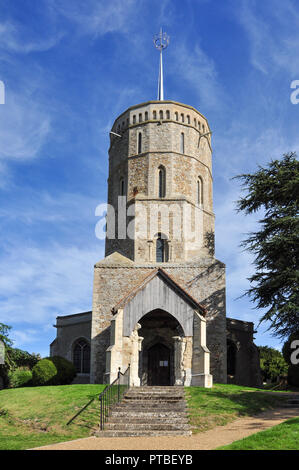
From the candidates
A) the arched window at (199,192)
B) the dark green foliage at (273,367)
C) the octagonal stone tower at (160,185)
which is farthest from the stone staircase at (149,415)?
the dark green foliage at (273,367)

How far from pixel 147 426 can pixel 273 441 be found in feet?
16.6

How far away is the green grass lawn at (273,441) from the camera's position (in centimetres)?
1054

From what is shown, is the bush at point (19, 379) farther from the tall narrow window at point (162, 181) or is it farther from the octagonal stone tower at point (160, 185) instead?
the tall narrow window at point (162, 181)

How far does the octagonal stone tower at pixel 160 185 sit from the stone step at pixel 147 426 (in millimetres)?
15913

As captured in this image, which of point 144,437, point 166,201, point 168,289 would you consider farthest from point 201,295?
point 144,437

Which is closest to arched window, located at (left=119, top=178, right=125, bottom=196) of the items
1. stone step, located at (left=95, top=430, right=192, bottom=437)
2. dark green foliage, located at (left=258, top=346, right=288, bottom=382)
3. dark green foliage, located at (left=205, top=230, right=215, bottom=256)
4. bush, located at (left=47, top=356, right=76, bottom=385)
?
dark green foliage, located at (left=205, top=230, right=215, bottom=256)

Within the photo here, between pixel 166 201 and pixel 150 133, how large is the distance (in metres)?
5.44

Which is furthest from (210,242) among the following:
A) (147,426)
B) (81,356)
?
(147,426)

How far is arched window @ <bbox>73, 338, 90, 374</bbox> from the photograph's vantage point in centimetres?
3334

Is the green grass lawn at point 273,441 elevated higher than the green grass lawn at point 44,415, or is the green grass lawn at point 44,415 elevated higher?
the green grass lawn at point 273,441

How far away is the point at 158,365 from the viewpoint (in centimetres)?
2703

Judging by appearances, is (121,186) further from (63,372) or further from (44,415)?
(44,415)

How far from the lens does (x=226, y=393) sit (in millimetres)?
19812
